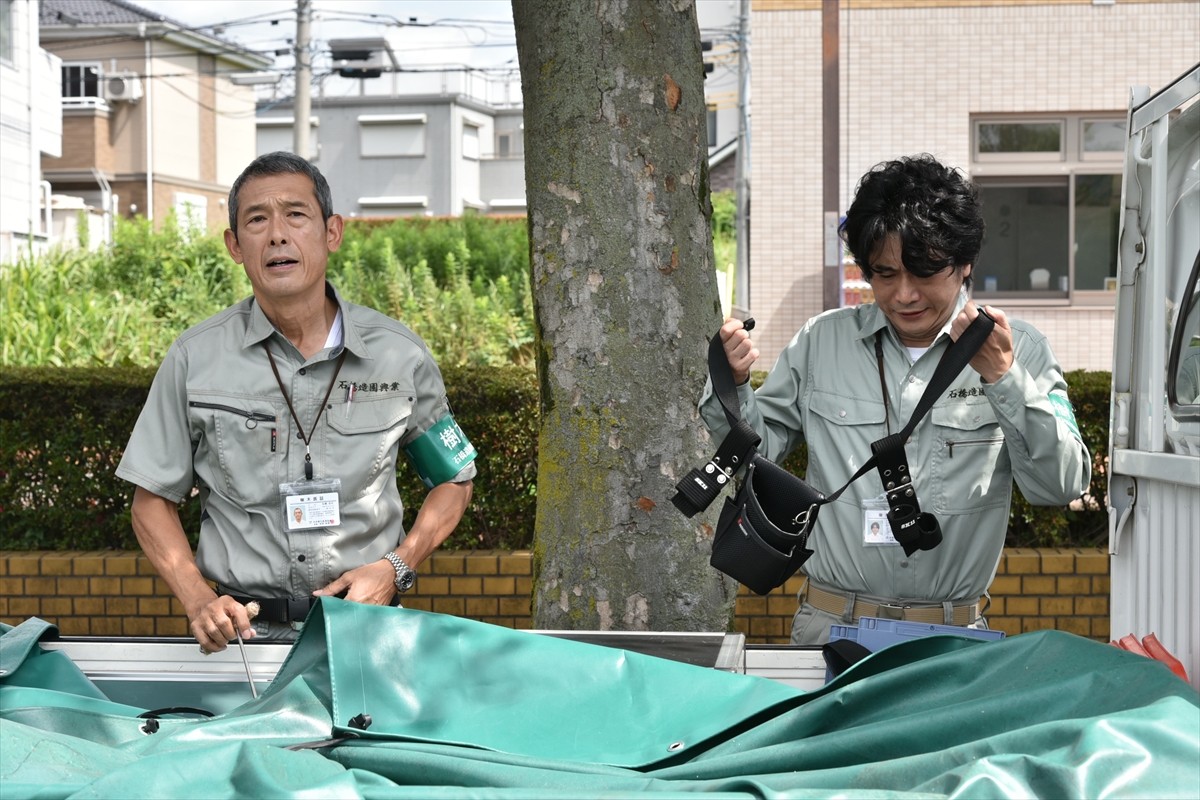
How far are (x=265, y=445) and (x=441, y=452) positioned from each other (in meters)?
0.48

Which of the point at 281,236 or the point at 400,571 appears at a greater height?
the point at 281,236

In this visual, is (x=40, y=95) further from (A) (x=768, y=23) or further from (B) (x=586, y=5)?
(B) (x=586, y=5)

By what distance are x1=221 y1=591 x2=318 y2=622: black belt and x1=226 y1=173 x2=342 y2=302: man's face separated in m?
0.75

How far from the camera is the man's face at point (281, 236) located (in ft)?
10.8

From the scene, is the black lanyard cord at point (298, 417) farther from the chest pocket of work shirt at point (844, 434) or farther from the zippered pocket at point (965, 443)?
the zippered pocket at point (965, 443)

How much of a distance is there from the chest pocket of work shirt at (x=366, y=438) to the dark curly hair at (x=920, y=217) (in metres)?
1.23

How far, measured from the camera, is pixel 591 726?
2252 mm

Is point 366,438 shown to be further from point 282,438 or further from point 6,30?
point 6,30

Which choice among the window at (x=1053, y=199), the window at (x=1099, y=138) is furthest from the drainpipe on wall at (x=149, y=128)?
the window at (x=1099, y=138)

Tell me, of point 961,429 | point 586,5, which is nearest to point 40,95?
point 586,5

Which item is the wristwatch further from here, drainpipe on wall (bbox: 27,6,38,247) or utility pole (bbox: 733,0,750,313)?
drainpipe on wall (bbox: 27,6,38,247)

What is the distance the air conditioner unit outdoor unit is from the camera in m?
36.2

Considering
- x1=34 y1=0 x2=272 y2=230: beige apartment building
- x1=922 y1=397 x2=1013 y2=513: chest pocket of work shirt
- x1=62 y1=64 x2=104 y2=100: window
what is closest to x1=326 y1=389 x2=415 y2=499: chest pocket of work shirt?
x1=922 y1=397 x2=1013 y2=513: chest pocket of work shirt

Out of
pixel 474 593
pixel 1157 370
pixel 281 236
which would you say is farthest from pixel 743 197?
pixel 1157 370
